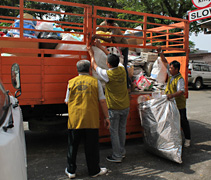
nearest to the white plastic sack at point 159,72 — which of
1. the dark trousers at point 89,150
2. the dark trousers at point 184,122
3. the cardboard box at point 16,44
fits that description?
the dark trousers at point 184,122

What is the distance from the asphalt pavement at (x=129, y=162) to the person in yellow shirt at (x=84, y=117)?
249 millimetres

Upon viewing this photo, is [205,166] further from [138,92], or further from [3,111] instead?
[3,111]

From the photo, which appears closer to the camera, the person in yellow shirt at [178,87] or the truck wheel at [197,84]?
the person in yellow shirt at [178,87]

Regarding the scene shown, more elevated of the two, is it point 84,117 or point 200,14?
point 200,14

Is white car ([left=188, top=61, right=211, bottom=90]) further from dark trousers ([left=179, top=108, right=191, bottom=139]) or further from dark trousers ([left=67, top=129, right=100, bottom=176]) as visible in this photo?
dark trousers ([left=67, top=129, right=100, bottom=176])

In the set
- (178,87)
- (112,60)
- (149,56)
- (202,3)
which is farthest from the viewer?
(149,56)

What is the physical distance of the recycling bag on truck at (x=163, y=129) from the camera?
3.78 metres

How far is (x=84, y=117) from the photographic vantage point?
322 centimetres

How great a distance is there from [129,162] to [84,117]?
4.20ft

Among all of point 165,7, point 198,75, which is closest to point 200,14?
point 198,75

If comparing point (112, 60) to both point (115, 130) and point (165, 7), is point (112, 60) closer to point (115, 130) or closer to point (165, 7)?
point (115, 130)

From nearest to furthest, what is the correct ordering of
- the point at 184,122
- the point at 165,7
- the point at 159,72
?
the point at 184,122 → the point at 159,72 → the point at 165,7

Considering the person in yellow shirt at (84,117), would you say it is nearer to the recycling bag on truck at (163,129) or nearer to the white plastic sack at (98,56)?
the white plastic sack at (98,56)

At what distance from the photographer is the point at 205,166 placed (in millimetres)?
3742
